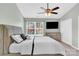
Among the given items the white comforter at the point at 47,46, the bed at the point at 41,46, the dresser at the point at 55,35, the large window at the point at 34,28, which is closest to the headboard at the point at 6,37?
the bed at the point at 41,46

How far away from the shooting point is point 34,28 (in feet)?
7.04

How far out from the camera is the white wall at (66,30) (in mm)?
2258

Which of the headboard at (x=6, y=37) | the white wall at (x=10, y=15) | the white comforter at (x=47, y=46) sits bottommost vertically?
the white comforter at (x=47, y=46)

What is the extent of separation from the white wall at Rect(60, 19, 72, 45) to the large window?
43 cm

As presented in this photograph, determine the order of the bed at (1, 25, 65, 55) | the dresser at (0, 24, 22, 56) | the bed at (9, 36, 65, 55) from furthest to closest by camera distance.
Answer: the bed at (9, 36, 65, 55) → the bed at (1, 25, 65, 55) → the dresser at (0, 24, 22, 56)

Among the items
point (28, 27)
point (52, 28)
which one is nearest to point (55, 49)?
point (52, 28)

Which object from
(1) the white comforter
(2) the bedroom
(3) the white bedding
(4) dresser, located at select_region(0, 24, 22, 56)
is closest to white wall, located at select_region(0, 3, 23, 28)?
(2) the bedroom

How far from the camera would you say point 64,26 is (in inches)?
90.4

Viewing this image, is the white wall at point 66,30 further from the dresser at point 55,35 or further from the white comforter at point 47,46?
the white comforter at point 47,46

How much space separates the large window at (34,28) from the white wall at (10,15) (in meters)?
0.20

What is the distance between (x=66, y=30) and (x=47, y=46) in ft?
1.79

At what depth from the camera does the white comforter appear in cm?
209

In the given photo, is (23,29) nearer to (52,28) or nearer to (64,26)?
(52,28)

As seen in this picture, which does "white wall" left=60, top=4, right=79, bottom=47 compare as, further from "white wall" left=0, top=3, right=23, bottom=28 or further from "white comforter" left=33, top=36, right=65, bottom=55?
"white wall" left=0, top=3, right=23, bottom=28
